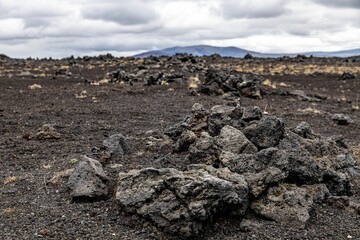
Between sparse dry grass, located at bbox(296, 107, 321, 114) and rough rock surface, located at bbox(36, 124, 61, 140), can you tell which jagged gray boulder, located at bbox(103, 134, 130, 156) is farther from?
sparse dry grass, located at bbox(296, 107, 321, 114)

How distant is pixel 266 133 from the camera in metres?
11.5

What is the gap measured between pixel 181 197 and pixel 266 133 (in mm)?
3952

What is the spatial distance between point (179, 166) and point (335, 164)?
422 cm

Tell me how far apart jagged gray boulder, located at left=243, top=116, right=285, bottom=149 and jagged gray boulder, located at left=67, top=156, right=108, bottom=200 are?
3.92 m

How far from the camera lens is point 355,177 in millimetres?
12211

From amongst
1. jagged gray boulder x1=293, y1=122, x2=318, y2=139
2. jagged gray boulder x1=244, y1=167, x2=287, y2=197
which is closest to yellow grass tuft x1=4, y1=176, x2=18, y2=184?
jagged gray boulder x1=244, y1=167, x2=287, y2=197

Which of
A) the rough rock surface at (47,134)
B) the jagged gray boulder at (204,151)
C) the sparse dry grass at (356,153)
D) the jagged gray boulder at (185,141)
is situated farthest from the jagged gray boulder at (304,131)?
the rough rock surface at (47,134)

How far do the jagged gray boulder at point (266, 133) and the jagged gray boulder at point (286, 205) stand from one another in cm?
174

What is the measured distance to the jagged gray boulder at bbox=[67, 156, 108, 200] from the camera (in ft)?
31.7

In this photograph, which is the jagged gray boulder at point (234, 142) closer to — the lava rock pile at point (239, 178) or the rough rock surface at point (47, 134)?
the lava rock pile at point (239, 178)

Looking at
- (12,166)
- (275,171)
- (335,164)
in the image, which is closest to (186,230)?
(275,171)

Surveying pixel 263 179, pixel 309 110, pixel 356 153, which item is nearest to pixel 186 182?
pixel 263 179

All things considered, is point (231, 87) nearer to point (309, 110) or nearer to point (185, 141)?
point (309, 110)

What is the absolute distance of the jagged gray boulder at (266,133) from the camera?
11.4 metres
